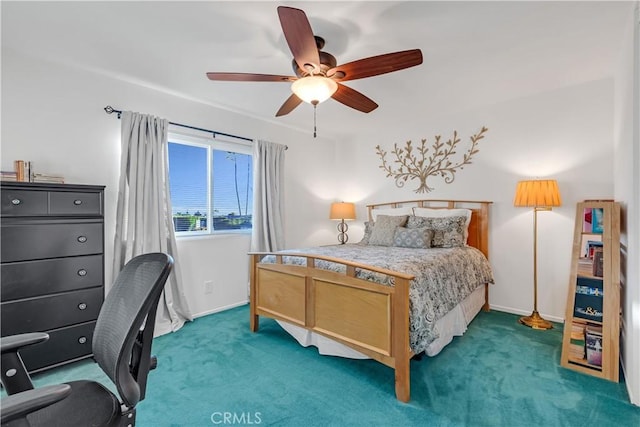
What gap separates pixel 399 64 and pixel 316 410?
7.05 ft

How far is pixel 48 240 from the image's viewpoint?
2145 millimetres

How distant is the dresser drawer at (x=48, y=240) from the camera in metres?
1.99

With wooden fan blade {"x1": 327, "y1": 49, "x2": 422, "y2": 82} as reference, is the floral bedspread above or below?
below

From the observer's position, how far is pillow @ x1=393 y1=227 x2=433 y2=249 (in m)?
3.25

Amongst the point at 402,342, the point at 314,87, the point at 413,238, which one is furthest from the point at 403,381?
the point at 314,87

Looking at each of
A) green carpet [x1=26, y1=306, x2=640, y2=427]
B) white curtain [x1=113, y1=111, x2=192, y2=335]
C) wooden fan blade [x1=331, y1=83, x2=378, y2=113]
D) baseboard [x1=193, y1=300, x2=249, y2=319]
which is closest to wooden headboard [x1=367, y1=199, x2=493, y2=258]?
green carpet [x1=26, y1=306, x2=640, y2=427]

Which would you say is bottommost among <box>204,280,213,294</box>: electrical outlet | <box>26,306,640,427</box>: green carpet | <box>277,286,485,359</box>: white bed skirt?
<box>26,306,640,427</box>: green carpet

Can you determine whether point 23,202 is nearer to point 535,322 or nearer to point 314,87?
point 314,87

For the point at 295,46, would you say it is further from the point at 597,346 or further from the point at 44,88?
the point at 597,346

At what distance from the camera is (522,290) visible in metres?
3.40

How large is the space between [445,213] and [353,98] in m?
2.02

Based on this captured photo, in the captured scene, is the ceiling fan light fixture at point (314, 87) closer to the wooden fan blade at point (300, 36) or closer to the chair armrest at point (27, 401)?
the wooden fan blade at point (300, 36)

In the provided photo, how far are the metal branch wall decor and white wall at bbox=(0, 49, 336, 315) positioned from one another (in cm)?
181

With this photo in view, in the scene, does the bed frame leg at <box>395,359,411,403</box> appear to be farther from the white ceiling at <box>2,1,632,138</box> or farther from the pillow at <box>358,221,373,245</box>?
the white ceiling at <box>2,1,632,138</box>
